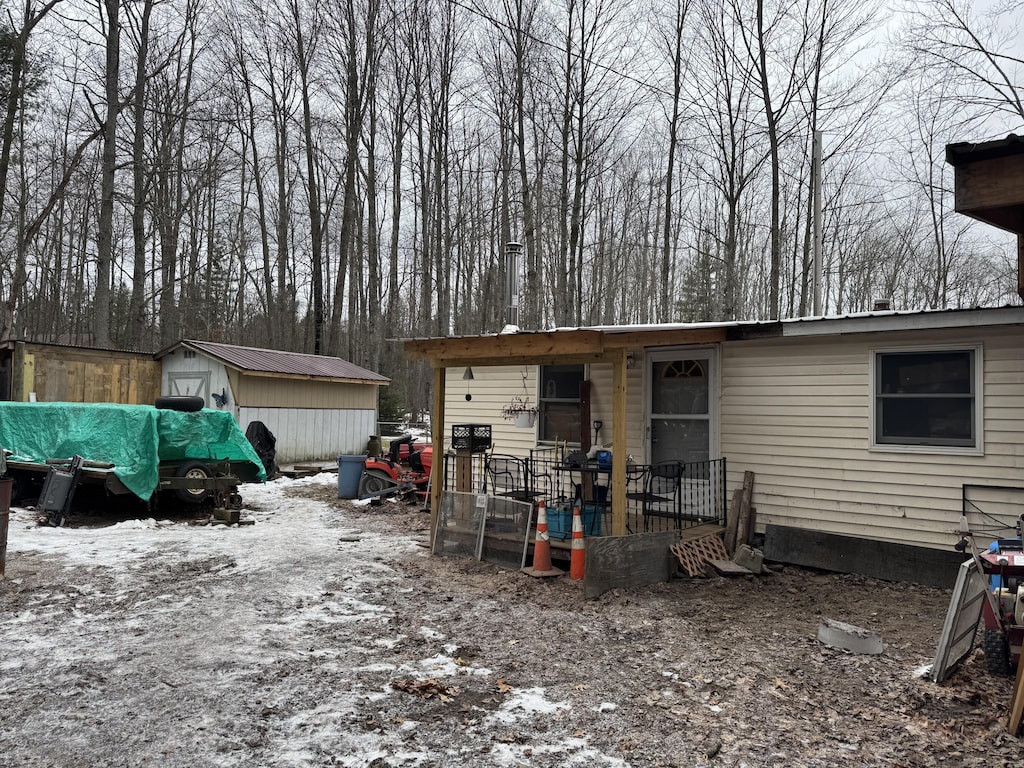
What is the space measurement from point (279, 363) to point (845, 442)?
1252 centimetres

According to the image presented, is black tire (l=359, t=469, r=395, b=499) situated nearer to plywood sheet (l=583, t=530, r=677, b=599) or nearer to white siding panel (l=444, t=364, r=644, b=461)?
white siding panel (l=444, t=364, r=644, b=461)

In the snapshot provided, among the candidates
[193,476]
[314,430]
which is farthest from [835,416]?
[314,430]

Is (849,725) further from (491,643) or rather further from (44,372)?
(44,372)

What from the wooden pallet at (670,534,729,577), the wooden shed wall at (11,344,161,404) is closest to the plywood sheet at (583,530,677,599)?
the wooden pallet at (670,534,729,577)

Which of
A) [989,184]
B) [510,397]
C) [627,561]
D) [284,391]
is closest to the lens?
[989,184]

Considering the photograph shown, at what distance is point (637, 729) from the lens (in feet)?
11.5

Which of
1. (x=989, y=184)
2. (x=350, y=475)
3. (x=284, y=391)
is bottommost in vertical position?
(x=350, y=475)

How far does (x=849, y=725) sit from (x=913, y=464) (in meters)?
3.73

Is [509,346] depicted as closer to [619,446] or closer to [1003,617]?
[619,446]

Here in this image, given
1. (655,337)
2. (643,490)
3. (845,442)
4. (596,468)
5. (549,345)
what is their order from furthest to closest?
1. (643,490)
2. (596,468)
3. (845,442)
4. (549,345)
5. (655,337)

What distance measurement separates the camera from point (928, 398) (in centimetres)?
646

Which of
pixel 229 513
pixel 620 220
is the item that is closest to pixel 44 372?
pixel 229 513

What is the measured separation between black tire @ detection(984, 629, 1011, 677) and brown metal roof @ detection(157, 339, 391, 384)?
13.2 m

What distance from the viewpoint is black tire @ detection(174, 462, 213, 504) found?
965 centimetres
